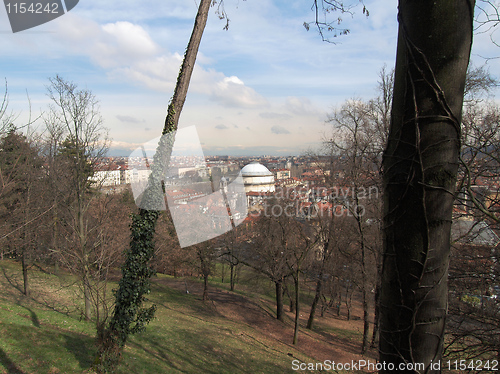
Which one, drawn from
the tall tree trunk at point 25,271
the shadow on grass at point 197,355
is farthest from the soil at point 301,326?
the tall tree trunk at point 25,271

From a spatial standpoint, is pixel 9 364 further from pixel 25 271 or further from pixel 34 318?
pixel 25 271

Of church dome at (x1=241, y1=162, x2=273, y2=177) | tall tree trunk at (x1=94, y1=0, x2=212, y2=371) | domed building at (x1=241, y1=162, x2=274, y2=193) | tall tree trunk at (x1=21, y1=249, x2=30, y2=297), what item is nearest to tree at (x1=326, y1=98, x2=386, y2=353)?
tall tree trunk at (x1=94, y1=0, x2=212, y2=371)

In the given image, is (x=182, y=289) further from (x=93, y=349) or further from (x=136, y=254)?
(x=136, y=254)

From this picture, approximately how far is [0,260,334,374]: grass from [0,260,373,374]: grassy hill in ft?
0.06

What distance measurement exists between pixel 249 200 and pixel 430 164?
75.1ft

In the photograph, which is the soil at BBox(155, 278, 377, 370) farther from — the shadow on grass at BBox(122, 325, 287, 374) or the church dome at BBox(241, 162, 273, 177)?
the church dome at BBox(241, 162, 273, 177)

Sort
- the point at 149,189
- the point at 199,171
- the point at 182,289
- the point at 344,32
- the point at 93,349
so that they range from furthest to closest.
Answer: the point at 199,171 < the point at 182,289 < the point at 93,349 < the point at 149,189 < the point at 344,32

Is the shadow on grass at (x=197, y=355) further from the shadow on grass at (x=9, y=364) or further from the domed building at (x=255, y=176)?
the domed building at (x=255, y=176)

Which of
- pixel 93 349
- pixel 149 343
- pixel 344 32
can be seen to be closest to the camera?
pixel 344 32

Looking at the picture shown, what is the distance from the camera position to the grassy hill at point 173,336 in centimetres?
666

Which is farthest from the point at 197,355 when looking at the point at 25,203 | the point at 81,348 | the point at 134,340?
the point at 25,203

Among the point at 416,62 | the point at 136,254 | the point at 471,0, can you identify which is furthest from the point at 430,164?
the point at 136,254

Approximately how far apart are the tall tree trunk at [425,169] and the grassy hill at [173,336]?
702 cm

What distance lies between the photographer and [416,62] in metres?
1.28
